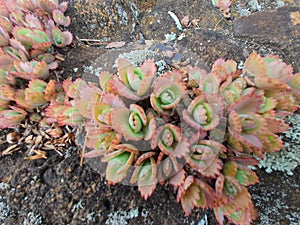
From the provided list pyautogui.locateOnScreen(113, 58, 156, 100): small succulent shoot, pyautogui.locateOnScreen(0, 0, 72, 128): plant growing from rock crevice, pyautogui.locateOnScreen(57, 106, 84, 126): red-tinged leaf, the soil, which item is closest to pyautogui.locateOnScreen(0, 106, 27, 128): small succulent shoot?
pyautogui.locateOnScreen(0, 0, 72, 128): plant growing from rock crevice

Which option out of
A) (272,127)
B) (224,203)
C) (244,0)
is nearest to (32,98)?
(224,203)

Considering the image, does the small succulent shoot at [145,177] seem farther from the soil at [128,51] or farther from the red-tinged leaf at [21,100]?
the red-tinged leaf at [21,100]

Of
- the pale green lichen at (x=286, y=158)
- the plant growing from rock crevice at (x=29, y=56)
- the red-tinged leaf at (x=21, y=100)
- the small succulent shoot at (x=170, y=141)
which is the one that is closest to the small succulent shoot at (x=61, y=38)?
the plant growing from rock crevice at (x=29, y=56)

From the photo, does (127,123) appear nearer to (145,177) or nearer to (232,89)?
(145,177)

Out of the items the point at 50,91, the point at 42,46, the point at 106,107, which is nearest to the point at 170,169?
the point at 106,107

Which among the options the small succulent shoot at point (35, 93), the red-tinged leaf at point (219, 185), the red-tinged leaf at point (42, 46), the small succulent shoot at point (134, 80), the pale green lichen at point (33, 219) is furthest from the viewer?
the red-tinged leaf at point (42, 46)

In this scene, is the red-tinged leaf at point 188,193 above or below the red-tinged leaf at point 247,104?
below

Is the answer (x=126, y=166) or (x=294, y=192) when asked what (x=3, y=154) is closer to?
(x=126, y=166)
